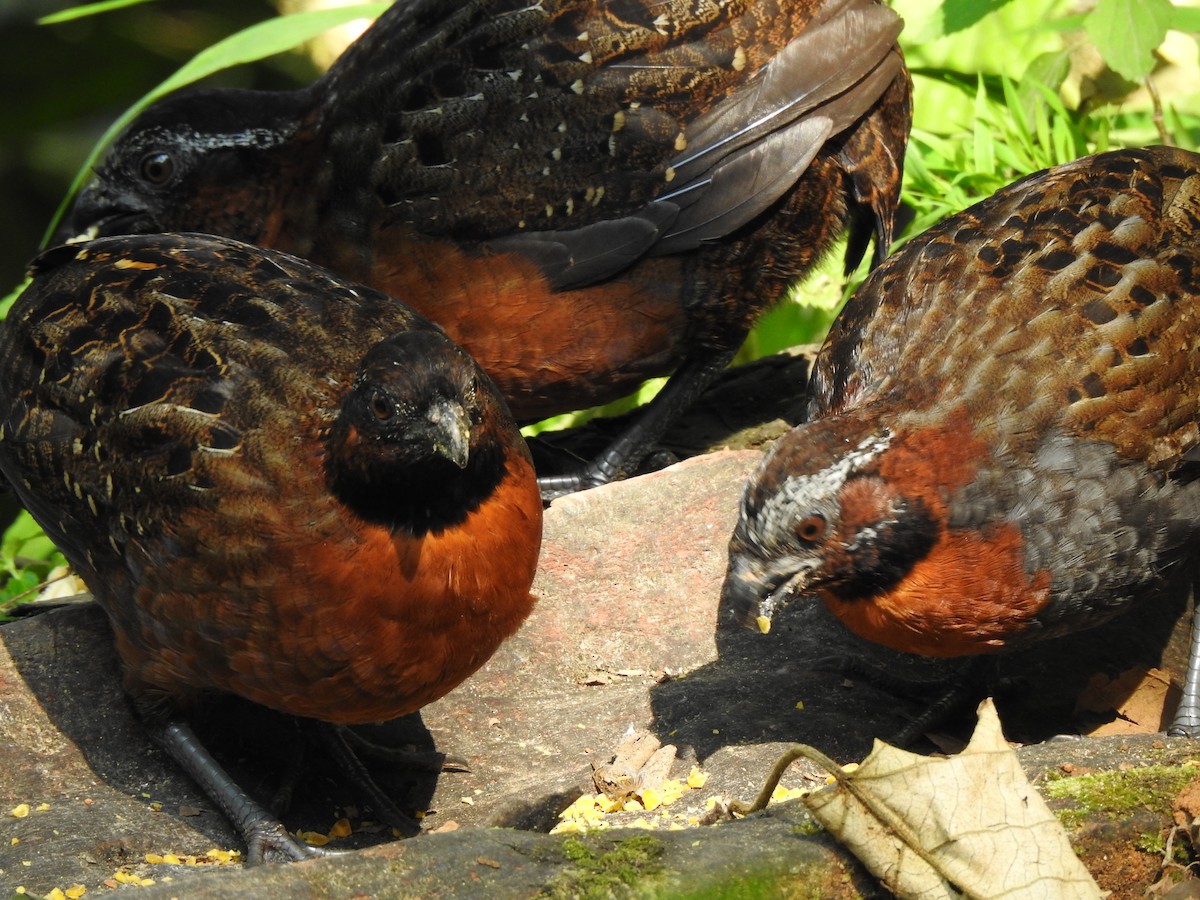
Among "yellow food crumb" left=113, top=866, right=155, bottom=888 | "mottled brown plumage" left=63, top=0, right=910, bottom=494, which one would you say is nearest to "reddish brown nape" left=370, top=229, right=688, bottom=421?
"mottled brown plumage" left=63, top=0, right=910, bottom=494

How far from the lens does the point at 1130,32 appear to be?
5.28 m

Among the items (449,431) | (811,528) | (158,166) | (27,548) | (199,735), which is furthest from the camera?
(27,548)

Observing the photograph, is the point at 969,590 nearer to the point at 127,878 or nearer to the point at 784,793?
the point at 784,793

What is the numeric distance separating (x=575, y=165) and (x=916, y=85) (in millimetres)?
2958

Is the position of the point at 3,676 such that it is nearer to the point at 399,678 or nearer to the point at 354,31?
the point at 399,678

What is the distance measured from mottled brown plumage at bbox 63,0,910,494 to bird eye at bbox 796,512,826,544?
1.89 m

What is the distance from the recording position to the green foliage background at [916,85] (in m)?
6.26

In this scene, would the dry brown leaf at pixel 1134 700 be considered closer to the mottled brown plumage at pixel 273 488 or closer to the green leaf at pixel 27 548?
the mottled brown plumage at pixel 273 488

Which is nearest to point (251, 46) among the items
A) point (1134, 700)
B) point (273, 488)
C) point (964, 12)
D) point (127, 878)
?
point (964, 12)

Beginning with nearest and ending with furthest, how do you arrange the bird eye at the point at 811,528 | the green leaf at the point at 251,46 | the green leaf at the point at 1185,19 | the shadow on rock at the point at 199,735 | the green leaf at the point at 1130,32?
the bird eye at the point at 811,528 → the shadow on rock at the point at 199,735 → the green leaf at the point at 1130,32 → the green leaf at the point at 1185,19 → the green leaf at the point at 251,46

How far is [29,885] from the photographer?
357 cm

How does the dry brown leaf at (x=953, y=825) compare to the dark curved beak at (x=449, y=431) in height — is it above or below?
below

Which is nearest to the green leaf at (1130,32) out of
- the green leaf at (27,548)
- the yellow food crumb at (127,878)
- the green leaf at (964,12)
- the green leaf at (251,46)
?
the green leaf at (964,12)

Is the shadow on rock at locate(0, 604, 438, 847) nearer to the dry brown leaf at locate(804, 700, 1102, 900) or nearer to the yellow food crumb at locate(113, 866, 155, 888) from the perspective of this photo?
the yellow food crumb at locate(113, 866, 155, 888)
